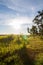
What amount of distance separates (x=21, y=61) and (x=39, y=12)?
20139 mm

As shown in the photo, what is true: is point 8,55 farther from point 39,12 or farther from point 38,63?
point 39,12

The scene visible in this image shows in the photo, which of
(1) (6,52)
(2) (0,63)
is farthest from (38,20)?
(2) (0,63)

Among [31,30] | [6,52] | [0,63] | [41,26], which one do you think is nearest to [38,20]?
[41,26]

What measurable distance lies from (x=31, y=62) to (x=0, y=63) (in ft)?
9.59

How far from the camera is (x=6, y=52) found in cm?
1470

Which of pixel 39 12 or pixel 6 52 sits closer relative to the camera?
pixel 6 52

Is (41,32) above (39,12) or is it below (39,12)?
below

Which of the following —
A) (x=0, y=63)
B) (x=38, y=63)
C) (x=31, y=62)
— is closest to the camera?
(x=0, y=63)

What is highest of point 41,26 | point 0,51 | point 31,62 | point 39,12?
point 39,12

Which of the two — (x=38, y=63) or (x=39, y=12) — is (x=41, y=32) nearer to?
(x=39, y=12)

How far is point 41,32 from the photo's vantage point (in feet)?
110

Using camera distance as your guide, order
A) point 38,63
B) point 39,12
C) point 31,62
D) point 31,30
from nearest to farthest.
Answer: point 38,63 → point 31,62 → point 39,12 → point 31,30

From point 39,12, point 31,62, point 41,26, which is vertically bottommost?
point 31,62

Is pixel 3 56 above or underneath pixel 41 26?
underneath
